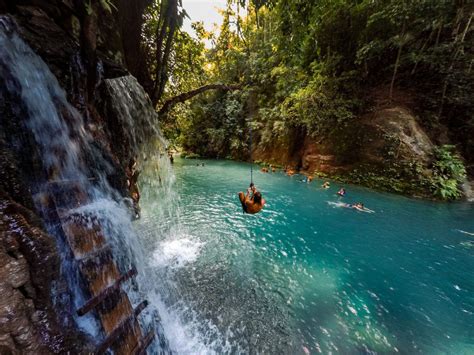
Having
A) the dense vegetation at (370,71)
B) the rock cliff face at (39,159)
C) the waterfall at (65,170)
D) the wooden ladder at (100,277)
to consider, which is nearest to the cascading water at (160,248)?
the rock cliff face at (39,159)

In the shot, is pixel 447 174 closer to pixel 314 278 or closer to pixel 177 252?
pixel 314 278

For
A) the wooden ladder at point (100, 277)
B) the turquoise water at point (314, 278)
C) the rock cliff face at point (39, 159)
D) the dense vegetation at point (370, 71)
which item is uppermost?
the dense vegetation at point (370, 71)

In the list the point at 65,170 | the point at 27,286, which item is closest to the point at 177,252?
the point at 65,170

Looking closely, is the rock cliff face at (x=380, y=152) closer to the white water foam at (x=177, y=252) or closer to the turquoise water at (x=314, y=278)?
the turquoise water at (x=314, y=278)

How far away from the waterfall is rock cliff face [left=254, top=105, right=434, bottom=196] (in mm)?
17280

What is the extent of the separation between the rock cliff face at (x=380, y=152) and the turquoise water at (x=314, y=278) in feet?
10.9

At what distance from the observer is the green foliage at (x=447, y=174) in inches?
518

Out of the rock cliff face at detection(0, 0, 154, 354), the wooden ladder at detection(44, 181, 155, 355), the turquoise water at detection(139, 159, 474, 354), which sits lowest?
the turquoise water at detection(139, 159, 474, 354)

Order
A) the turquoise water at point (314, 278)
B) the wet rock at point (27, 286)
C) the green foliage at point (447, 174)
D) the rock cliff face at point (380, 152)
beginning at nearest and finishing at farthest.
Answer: the wet rock at point (27, 286), the turquoise water at point (314, 278), the green foliage at point (447, 174), the rock cliff face at point (380, 152)

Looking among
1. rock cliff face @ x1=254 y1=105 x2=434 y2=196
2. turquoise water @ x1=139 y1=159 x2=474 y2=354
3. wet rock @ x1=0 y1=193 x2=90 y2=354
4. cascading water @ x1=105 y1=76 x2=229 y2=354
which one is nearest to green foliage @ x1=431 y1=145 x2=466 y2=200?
rock cliff face @ x1=254 y1=105 x2=434 y2=196

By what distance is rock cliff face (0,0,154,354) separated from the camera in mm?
1528

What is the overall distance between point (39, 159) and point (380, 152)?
18.9 metres

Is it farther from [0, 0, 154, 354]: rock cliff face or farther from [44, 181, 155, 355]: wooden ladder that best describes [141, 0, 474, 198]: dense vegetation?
[44, 181, 155, 355]: wooden ladder

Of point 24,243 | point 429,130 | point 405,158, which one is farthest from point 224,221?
point 429,130
